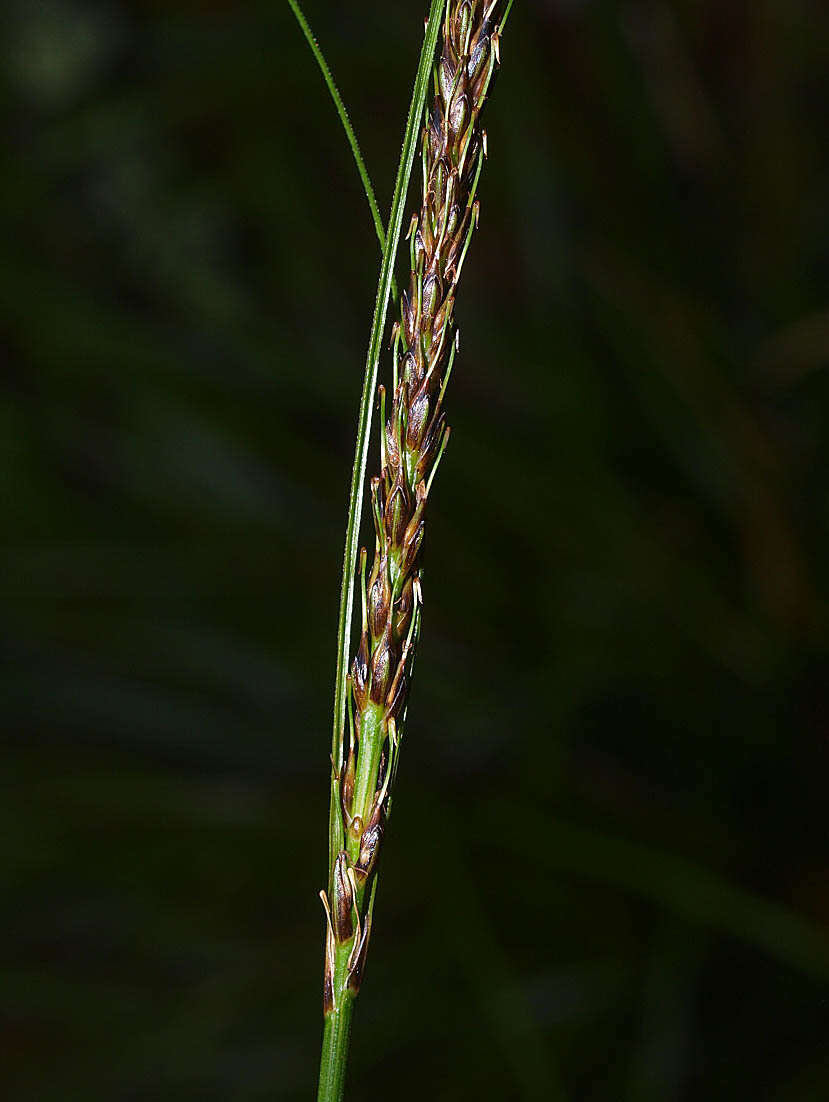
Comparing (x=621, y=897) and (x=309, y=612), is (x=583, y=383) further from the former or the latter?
(x=621, y=897)

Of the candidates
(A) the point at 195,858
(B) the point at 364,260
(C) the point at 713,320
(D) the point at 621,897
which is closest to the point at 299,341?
(B) the point at 364,260

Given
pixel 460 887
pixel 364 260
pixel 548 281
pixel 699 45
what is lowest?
pixel 460 887

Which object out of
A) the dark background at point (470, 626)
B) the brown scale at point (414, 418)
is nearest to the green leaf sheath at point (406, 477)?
the brown scale at point (414, 418)

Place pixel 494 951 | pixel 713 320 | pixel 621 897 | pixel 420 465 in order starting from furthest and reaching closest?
pixel 713 320
pixel 621 897
pixel 494 951
pixel 420 465

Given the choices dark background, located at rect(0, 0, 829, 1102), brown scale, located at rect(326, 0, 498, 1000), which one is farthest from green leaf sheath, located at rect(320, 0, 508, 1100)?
dark background, located at rect(0, 0, 829, 1102)

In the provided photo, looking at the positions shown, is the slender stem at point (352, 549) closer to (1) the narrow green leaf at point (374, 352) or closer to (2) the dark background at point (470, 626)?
(1) the narrow green leaf at point (374, 352)

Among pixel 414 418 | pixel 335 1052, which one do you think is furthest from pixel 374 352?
pixel 335 1052

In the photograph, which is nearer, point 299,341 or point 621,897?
point 621,897
